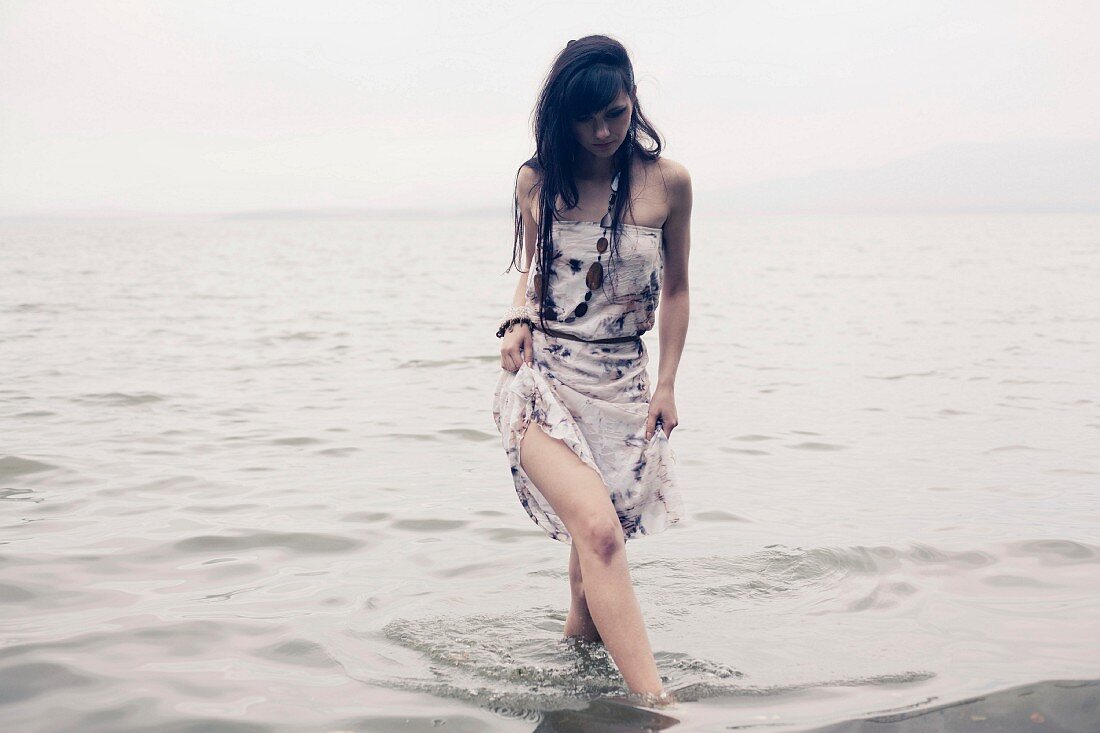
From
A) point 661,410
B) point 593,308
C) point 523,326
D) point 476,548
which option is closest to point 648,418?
point 661,410

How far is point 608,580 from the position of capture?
337 cm

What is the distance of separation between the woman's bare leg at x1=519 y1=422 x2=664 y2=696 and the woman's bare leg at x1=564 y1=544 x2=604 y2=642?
65 centimetres

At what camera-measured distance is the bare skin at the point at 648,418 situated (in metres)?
3.37

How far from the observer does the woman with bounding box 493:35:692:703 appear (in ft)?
11.4

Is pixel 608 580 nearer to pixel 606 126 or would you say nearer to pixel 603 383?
pixel 603 383

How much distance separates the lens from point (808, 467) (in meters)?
7.73

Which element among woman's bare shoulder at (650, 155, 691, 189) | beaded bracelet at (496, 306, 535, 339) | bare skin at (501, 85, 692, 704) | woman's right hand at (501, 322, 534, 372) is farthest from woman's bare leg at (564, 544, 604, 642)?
woman's bare shoulder at (650, 155, 691, 189)

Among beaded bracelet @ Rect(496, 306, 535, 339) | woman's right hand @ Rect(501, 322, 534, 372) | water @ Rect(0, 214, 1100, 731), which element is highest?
beaded bracelet @ Rect(496, 306, 535, 339)

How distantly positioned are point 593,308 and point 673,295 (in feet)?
1.04

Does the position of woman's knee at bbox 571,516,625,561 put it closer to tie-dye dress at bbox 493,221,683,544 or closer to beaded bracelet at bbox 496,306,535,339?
tie-dye dress at bbox 493,221,683,544

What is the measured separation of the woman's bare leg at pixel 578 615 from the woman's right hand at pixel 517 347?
0.84 meters

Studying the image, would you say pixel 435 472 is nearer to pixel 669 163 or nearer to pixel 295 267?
pixel 669 163

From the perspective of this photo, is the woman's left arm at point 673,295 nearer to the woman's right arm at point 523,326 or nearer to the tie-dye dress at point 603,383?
the tie-dye dress at point 603,383

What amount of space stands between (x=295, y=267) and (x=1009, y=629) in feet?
122
